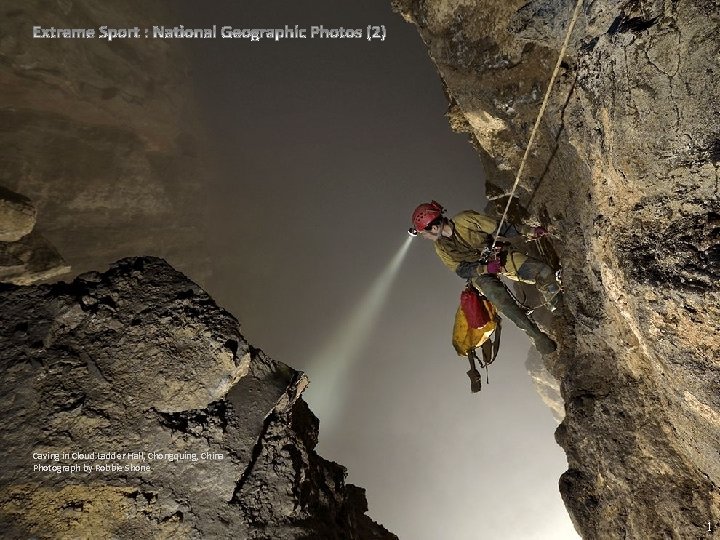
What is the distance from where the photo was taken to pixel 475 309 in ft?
12.6

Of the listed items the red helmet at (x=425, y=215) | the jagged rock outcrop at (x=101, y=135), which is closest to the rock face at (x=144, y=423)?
the red helmet at (x=425, y=215)

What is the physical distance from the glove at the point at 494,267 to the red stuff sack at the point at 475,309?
298 mm

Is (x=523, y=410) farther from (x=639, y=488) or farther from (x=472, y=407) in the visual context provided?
(x=639, y=488)

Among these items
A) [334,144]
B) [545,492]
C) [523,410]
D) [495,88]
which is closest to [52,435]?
[495,88]

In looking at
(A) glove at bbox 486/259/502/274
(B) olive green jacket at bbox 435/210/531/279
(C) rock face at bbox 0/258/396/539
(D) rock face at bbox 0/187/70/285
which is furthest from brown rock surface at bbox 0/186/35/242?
(A) glove at bbox 486/259/502/274

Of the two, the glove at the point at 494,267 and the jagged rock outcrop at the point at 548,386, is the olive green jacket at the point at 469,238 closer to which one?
the glove at the point at 494,267

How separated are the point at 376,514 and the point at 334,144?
79.0ft

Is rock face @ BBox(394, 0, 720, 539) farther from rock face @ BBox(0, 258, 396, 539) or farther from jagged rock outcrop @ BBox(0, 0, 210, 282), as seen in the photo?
jagged rock outcrop @ BBox(0, 0, 210, 282)

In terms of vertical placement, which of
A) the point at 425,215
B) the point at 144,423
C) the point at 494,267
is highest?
the point at 425,215

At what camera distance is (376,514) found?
26047 mm

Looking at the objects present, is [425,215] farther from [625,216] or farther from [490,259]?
[625,216]

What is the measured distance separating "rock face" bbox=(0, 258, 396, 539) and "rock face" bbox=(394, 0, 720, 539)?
2.11 m

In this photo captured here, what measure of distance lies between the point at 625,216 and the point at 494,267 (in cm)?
154

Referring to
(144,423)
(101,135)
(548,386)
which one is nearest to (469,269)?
(144,423)
